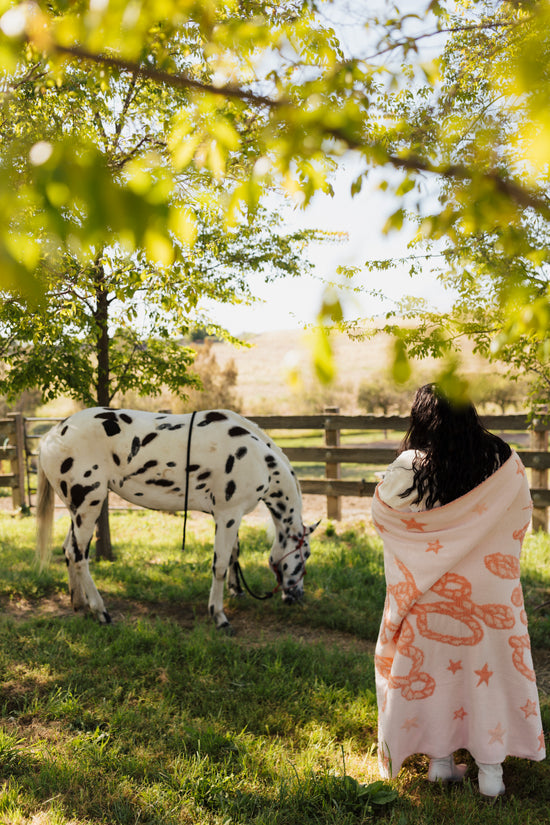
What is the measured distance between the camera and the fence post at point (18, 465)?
878 cm

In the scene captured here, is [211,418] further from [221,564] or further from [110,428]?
[221,564]

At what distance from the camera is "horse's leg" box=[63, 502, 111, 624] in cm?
438

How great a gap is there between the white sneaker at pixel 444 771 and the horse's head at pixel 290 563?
219 cm

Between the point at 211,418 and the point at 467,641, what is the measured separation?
9.21 ft

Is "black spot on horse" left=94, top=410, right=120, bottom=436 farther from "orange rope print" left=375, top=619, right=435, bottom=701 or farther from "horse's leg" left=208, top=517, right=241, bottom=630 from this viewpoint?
"orange rope print" left=375, top=619, right=435, bottom=701

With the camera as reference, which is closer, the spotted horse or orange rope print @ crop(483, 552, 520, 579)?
orange rope print @ crop(483, 552, 520, 579)

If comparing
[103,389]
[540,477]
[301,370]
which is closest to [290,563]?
[103,389]

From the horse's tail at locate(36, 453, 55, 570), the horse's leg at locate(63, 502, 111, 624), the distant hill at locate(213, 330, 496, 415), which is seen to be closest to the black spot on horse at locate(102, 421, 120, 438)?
the horse's leg at locate(63, 502, 111, 624)

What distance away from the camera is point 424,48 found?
2260 millimetres

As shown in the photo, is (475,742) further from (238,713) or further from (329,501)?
(329,501)

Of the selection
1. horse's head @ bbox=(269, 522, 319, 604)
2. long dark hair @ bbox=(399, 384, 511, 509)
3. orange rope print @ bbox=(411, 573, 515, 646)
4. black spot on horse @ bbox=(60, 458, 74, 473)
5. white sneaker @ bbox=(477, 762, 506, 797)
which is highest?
long dark hair @ bbox=(399, 384, 511, 509)

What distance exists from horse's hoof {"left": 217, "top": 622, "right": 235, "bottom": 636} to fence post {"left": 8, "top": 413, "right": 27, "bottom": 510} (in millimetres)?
5741

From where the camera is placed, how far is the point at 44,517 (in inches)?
187

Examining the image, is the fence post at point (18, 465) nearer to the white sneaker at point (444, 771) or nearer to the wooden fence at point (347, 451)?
the wooden fence at point (347, 451)
